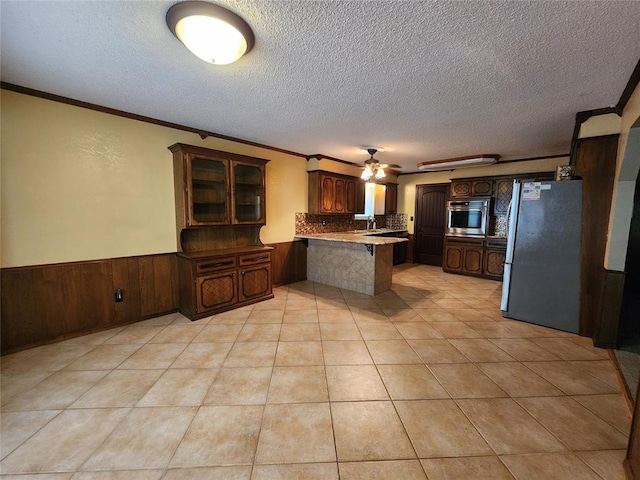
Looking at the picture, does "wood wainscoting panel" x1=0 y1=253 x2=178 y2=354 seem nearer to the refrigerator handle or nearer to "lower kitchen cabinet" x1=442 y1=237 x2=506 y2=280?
the refrigerator handle

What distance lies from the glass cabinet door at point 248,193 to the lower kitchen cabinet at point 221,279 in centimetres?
52

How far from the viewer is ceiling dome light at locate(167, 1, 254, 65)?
4.53 feet

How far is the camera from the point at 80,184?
2641 mm

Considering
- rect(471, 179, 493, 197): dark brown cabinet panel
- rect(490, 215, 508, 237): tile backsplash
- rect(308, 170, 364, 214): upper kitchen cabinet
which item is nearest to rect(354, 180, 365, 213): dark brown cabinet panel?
rect(308, 170, 364, 214): upper kitchen cabinet

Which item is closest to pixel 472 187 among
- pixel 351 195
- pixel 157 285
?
pixel 351 195

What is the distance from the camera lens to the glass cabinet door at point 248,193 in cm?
375

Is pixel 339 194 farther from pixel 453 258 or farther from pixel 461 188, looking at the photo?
pixel 453 258

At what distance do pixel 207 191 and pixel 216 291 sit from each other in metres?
1.33

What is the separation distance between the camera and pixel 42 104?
2.42 metres

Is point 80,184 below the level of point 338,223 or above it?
above

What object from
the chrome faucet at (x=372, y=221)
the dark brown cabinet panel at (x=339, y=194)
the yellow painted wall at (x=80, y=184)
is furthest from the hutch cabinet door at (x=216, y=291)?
the chrome faucet at (x=372, y=221)

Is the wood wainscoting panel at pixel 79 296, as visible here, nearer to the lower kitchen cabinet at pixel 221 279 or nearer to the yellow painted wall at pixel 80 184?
the yellow painted wall at pixel 80 184

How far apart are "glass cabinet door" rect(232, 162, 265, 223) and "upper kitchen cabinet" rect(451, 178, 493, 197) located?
4352 mm

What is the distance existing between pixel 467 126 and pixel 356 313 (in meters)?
2.74
